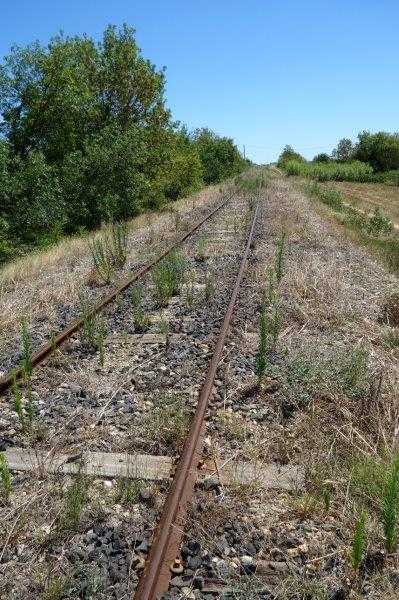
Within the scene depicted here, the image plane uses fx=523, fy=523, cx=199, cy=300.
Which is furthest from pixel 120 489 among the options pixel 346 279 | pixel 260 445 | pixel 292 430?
pixel 346 279

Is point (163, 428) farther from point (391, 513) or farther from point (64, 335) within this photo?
point (64, 335)

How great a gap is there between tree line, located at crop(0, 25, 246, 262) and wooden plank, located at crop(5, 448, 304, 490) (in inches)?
406

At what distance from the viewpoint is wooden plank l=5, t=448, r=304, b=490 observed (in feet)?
11.2

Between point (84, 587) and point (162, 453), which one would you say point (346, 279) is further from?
point (84, 587)

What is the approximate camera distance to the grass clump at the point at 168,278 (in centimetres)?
756

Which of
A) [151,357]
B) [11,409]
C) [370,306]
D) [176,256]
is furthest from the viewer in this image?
[176,256]

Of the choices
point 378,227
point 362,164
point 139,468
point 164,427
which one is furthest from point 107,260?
point 362,164

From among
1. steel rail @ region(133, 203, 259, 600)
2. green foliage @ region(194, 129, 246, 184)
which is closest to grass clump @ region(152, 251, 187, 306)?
steel rail @ region(133, 203, 259, 600)

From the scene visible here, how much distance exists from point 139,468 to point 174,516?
0.62 m

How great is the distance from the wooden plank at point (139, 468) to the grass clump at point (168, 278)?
13.1 ft

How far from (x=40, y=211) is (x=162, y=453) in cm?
1595

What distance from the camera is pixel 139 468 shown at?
3.50 metres

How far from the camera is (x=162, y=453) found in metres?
3.70

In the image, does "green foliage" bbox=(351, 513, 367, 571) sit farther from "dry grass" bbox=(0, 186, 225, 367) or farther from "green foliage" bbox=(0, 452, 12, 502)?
"dry grass" bbox=(0, 186, 225, 367)
